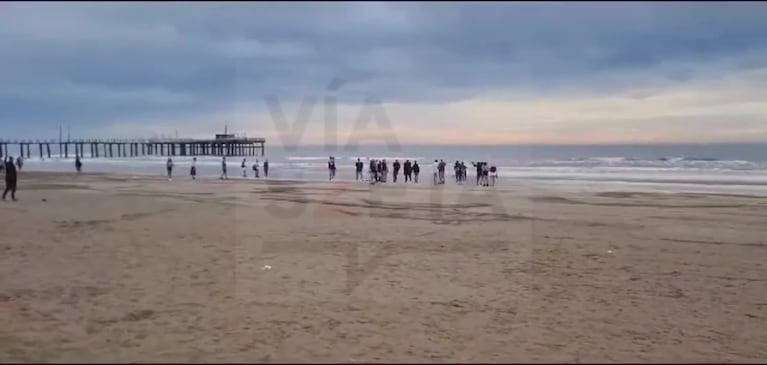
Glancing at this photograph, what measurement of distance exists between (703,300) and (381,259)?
16.4 feet

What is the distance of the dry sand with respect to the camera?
640cm

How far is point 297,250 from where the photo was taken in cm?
1191

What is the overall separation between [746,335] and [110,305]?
24.0 ft

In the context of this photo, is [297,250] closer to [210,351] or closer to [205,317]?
[205,317]

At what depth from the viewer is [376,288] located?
29.3ft

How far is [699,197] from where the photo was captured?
86.6 feet

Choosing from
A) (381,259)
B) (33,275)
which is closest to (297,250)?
(381,259)

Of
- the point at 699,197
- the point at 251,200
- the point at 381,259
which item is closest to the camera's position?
the point at 381,259

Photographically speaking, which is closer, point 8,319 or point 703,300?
point 8,319

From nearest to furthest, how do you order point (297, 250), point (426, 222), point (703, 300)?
point (703, 300), point (297, 250), point (426, 222)

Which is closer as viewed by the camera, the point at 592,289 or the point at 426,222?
the point at 592,289

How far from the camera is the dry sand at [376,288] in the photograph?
21.0 ft

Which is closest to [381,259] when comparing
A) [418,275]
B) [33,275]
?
[418,275]

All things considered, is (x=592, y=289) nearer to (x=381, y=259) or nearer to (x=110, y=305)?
(x=381, y=259)
